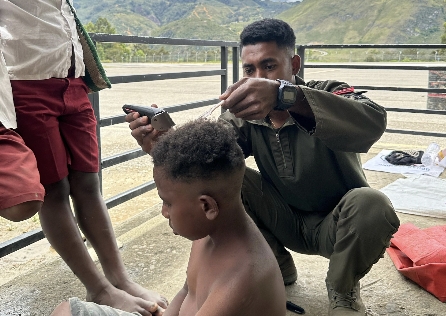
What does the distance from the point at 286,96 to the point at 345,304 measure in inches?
34.2

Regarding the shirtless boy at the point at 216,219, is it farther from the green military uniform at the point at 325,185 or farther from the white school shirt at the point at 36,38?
the white school shirt at the point at 36,38

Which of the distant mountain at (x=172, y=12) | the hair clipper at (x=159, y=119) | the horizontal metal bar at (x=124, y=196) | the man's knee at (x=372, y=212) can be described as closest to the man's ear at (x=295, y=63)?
the man's knee at (x=372, y=212)

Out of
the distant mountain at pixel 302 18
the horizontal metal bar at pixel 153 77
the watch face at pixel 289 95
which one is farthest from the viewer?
the distant mountain at pixel 302 18

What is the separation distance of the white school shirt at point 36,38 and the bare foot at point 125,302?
0.86 metres

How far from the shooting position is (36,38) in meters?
1.79

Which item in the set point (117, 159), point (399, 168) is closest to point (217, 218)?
point (117, 159)

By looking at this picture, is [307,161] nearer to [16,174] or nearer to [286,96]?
[286,96]

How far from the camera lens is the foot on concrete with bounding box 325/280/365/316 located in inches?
75.2

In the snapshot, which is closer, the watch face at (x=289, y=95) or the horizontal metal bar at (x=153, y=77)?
the watch face at (x=289, y=95)

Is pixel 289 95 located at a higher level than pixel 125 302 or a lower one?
higher

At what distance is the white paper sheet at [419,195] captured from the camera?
329 cm

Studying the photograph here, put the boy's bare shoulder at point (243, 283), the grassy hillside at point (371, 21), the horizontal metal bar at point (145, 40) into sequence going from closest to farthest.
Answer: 1. the boy's bare shoulder at point (243, 283)
2. the horizontal metal bar at point (145, 40)
3. the grassy hillside at point (371, 21)

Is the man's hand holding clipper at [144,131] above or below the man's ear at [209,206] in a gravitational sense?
above

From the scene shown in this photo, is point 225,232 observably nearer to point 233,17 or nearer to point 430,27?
point 430,27
